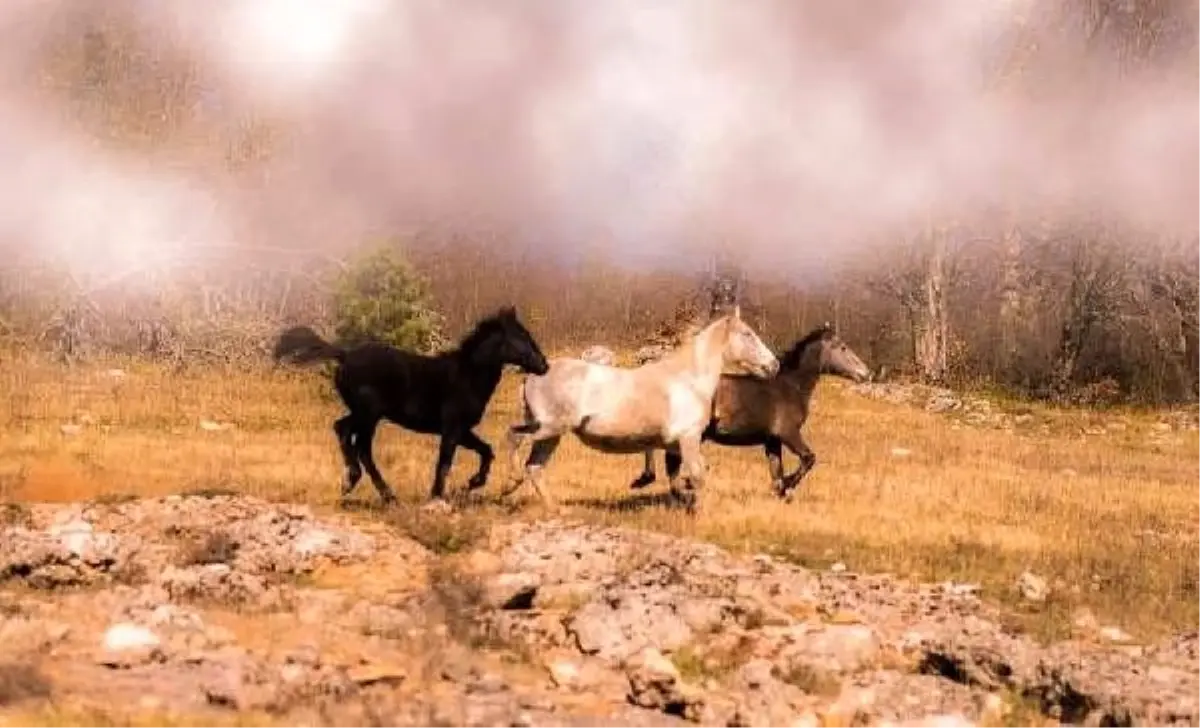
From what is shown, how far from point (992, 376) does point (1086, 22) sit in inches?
593

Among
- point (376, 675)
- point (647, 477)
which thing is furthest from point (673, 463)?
point (376, 675)

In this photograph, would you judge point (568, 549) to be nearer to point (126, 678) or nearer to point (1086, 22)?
point (126, 678)

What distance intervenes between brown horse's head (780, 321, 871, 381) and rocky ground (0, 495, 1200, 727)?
600cm

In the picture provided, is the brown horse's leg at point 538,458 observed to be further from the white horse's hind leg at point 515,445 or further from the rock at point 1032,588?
the rock at point 1032,588

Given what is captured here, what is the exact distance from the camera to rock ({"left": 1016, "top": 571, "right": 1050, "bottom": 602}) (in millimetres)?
11992

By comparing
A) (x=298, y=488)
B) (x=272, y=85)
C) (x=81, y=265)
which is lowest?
(x=298, y=488)

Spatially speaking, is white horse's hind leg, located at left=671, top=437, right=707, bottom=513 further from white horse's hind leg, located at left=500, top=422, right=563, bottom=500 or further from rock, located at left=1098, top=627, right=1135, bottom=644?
rock, located at left=1098, top=627, right=1135, bottom=644

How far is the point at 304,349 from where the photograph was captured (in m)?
15.0

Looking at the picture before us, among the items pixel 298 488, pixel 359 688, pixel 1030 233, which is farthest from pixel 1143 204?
pixel 359 688

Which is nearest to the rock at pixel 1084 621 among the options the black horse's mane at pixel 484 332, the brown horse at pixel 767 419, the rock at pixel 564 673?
the rock at pixel 564 673

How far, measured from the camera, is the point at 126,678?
8.34 meters

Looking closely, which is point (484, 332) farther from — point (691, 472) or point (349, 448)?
point (691, 472)

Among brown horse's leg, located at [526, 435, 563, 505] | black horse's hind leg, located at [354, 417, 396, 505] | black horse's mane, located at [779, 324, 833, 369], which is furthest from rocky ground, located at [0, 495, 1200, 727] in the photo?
black horse's mane, located at [779, 324, 833, 369]

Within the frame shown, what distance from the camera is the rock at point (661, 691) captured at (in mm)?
8402
